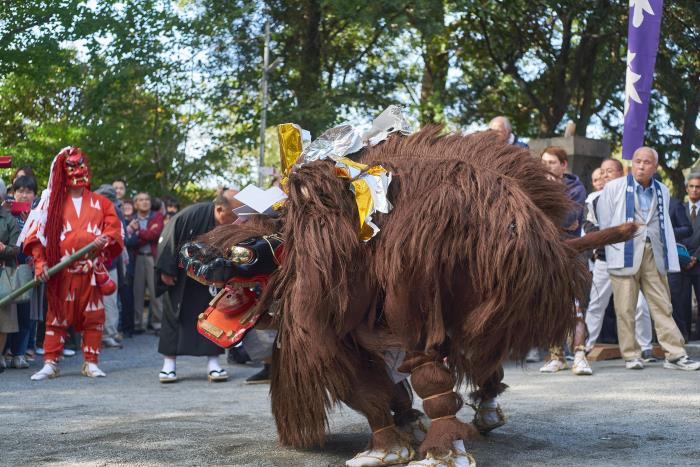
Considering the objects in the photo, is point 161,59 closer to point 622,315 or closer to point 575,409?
point 622,315

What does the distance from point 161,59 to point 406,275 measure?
47.9ft

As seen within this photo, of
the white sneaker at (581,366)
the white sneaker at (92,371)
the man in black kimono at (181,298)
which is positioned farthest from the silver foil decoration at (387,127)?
the white sneaker at (92,371)

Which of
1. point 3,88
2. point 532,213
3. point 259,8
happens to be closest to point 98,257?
point 532,213

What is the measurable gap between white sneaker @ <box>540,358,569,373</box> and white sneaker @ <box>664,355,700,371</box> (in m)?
0.94

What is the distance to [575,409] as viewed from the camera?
6352 millimetres

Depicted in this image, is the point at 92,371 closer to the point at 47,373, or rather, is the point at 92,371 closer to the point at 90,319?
the point at 47,373

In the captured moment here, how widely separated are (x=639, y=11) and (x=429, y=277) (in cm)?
646

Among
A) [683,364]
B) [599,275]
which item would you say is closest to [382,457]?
[683,364]

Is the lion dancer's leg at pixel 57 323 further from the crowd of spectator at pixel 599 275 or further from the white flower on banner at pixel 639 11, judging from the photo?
the white flower on banner at pixel 639 11

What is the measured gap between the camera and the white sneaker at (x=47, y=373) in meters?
Answer: 8.84

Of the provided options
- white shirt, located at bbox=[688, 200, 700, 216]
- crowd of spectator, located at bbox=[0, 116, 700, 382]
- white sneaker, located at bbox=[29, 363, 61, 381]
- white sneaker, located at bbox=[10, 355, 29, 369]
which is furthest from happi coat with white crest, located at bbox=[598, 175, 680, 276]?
white sneaker, located at bbox=[10, 355, 29, 369]

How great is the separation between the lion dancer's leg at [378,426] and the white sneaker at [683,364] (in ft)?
15.6

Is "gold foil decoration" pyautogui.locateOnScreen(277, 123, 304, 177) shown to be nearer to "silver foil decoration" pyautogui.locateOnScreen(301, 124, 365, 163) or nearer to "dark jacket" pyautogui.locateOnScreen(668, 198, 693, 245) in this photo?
"silver foil decoration" pyautogui.locateOnScreen(301, 124, 365, 163)

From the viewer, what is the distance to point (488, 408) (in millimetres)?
5316
